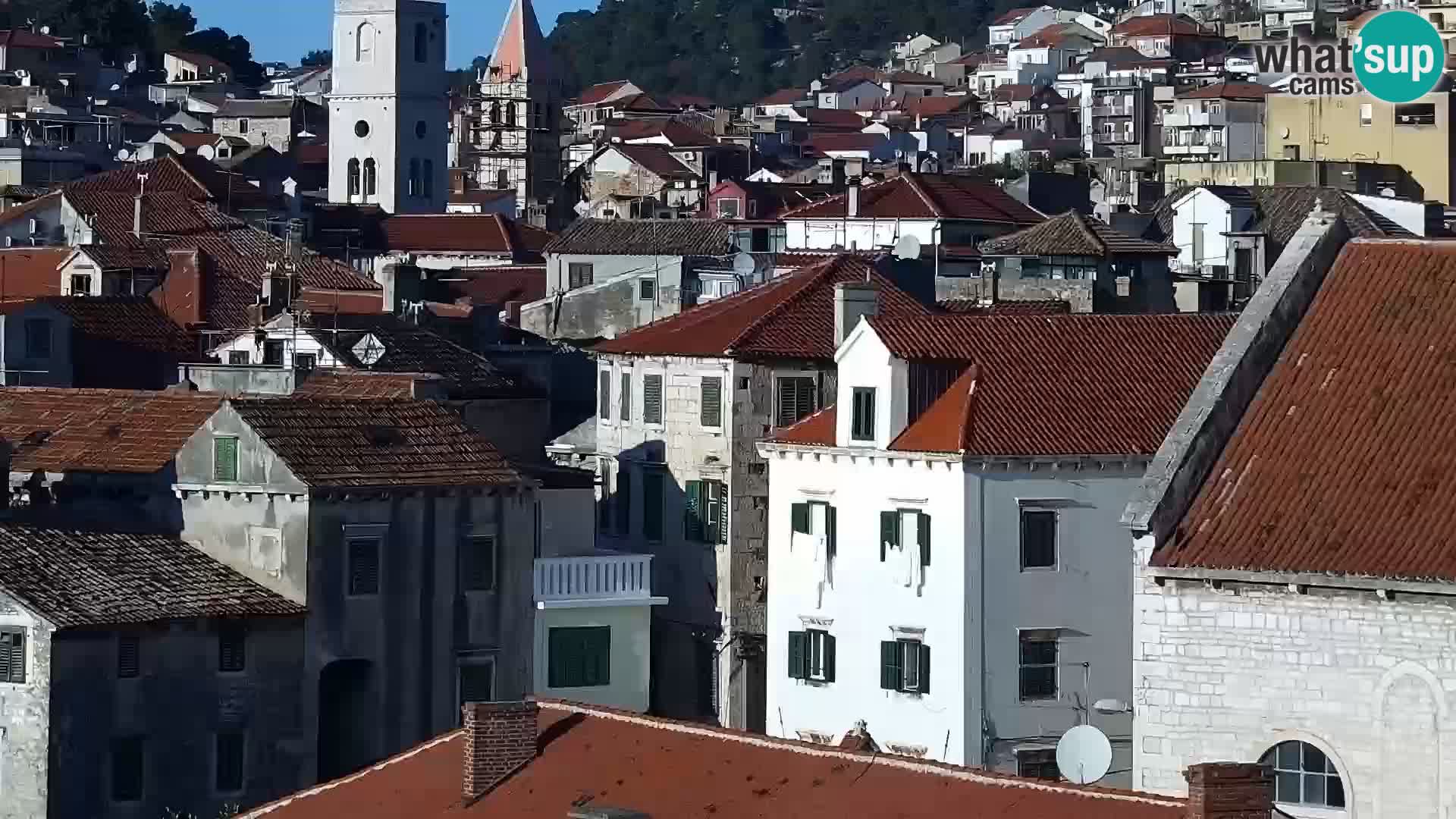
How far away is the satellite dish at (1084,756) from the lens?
1443 inches

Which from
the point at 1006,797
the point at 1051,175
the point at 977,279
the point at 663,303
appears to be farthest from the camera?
the point at 1051,175

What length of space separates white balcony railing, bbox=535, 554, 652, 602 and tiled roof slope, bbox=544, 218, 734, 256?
120 ft

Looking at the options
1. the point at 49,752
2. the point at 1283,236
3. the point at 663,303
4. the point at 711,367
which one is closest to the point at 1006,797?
the point at 49,752

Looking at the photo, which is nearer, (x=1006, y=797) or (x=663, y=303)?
(x=1006, y=797)

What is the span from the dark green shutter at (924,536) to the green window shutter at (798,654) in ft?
10.2

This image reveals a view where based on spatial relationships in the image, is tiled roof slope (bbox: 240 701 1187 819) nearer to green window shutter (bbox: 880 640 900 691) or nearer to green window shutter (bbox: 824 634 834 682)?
green window shutter (bbox: 880 640 900 691)

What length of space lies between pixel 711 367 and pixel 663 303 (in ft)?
65.1

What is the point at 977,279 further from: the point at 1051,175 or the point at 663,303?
the point at 1051,175

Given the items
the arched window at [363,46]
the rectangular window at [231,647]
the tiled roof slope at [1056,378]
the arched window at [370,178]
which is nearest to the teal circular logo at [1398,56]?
the tiled roof slope at [1056,378]

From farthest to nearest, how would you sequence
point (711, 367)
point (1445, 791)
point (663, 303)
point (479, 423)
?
1. point (663, 303)
2. point (479, 423)
3. point (711, 367)
4. point (1445, 791)

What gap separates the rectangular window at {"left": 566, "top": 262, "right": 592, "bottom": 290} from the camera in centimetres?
9350

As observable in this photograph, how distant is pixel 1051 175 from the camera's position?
4643 inches

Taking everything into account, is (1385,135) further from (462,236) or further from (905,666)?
(905,666)

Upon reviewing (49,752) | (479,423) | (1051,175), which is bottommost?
(49,752)
